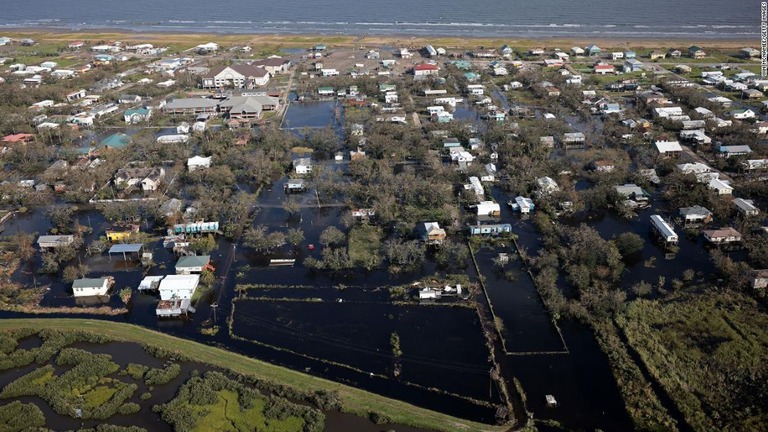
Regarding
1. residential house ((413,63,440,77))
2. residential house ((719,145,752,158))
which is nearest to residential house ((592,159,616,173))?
residential house ((719,145,752,158))

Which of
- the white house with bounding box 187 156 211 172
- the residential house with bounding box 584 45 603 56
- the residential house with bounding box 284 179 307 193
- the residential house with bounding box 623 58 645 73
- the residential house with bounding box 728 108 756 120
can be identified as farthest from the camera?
the residential house with bounding box 584 45 603 56

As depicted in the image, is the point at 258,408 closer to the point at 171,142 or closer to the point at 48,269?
the point at 48,269

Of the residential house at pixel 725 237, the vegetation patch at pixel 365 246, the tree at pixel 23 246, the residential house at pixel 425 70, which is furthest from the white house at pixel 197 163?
the residential house at pixel 725 237

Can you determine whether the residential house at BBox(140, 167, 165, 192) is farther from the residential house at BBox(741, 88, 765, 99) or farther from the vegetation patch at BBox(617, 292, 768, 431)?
the residential house at BBox(741, 88, 765, 99)

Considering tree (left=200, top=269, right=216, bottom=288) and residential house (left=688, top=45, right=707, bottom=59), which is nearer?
tree (left=200, top=269, right=216, bottom=288)

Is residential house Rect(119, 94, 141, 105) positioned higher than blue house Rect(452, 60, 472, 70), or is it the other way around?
blue house Rect(452, 60, 472, 70)

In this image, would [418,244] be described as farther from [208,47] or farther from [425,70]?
[208,47]

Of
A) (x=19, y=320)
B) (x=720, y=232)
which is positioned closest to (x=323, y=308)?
(x=19, y=320)
